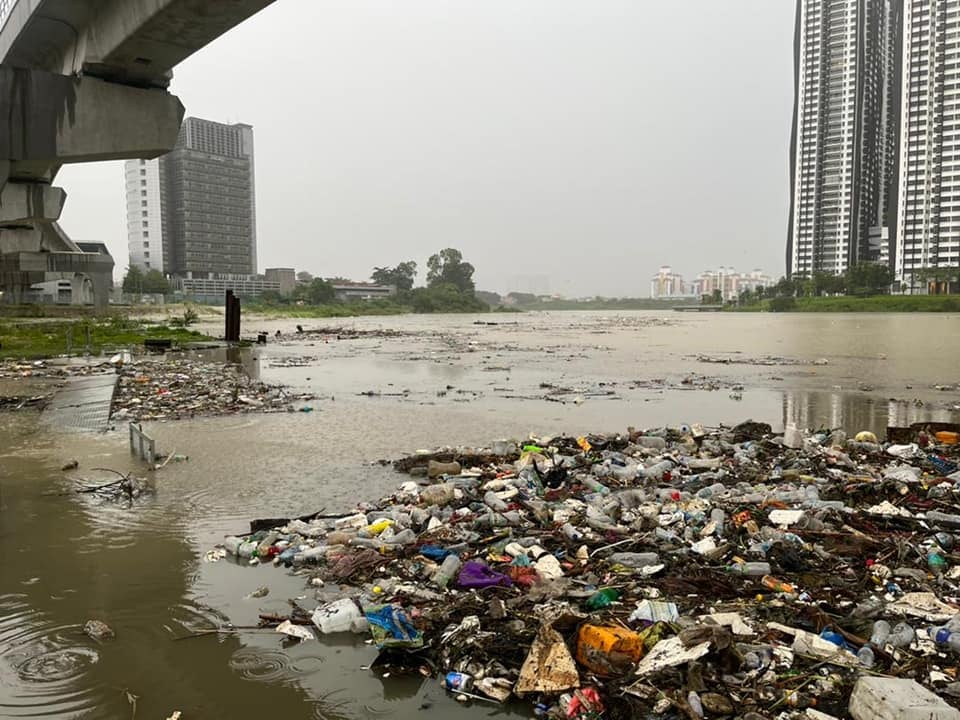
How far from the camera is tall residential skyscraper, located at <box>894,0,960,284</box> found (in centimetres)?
9744

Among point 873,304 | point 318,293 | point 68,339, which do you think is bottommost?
point 68,339

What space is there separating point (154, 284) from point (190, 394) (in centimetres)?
9046

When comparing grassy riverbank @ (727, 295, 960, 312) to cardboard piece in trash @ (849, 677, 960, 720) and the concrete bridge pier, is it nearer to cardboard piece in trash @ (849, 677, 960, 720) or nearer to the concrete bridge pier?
the concrete bridge pier

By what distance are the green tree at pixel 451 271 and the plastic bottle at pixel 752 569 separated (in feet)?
443

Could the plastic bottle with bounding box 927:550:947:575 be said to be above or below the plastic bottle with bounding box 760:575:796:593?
above

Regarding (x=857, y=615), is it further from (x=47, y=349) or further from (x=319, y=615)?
(x=47, y=349)

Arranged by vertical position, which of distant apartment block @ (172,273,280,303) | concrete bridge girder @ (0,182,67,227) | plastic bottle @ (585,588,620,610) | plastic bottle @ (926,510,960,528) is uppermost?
distant apartment block @ (172,273,280,303)

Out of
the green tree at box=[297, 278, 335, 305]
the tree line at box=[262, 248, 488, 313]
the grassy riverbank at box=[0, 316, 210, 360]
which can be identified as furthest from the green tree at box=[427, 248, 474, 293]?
the grassy riverbank at box=[0, 316, 210, 360]

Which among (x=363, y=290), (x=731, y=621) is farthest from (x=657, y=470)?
(x=363, y=290)

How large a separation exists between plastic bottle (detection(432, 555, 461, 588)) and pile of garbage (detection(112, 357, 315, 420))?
28.5ft

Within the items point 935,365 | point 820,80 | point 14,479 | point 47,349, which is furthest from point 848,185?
point 14,479

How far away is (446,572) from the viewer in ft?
15.4

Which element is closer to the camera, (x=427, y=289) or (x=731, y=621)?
(x=731, y=621)

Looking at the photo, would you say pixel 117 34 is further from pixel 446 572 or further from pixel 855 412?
pixel 855 412
